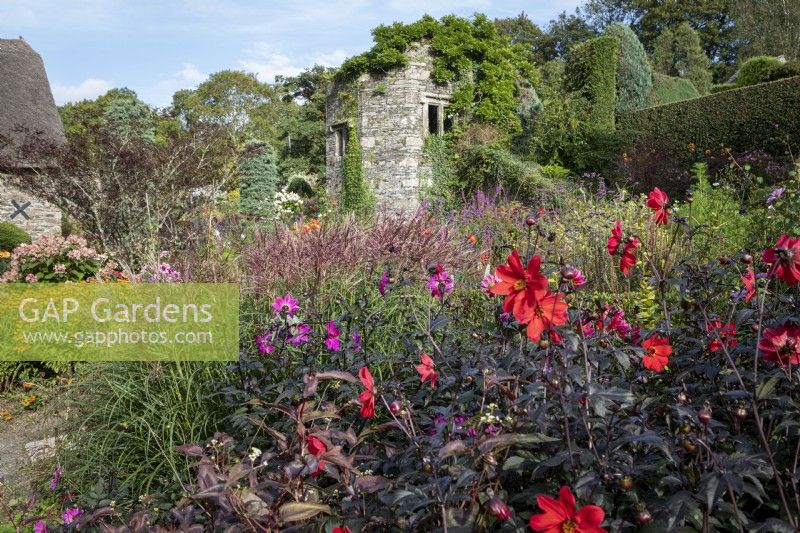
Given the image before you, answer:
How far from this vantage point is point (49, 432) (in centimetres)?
405

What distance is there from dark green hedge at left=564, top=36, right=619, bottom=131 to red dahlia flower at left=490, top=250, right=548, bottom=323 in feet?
42.1

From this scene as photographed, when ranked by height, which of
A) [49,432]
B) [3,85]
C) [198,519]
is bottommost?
[49,432]

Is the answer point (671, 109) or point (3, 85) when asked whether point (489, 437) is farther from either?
point (3, 85)

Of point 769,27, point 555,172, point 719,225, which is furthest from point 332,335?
point 769,27

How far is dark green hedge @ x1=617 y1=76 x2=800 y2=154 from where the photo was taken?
1093 cm

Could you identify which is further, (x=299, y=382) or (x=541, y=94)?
(x=541, y=94)

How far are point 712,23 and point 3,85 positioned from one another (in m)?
28.7

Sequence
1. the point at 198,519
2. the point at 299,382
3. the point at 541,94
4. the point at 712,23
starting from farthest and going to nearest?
the point at 712,23
the point at 541,94
the point at 299,382
the point at 198,519

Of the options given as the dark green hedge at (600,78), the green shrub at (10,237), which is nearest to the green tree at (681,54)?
the dark green hedge at (600,78)

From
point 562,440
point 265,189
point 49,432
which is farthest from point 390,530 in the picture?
point 265,189

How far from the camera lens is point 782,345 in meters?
1.42

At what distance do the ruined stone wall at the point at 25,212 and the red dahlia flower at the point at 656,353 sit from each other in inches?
624

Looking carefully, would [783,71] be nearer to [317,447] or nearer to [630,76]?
[630,76]

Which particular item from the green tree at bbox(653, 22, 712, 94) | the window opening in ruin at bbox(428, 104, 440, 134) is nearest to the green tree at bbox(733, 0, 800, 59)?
the green tree at bbox(653, 22, 712, 94)
